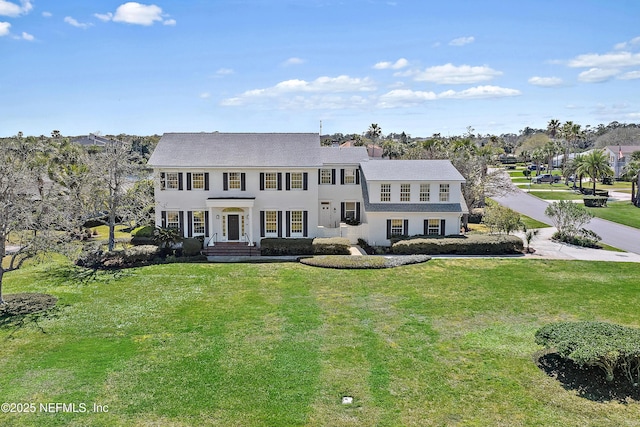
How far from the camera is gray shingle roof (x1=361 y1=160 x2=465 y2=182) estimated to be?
3366 cm

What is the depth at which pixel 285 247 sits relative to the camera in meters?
31.1

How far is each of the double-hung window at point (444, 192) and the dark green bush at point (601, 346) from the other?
18.7 m

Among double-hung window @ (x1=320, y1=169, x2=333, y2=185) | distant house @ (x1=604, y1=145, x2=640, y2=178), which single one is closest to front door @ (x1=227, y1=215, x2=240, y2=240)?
→ double-hung window @ (x1=320, y1=169, x2=333, y2=185)

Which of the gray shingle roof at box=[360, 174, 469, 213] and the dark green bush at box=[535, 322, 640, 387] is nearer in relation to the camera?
the dark green bush at box=[535, 322, 640, 387]

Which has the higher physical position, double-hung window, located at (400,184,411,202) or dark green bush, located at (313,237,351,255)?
double-hung window, located at (400,184,411,202)

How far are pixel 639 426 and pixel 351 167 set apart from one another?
26.2 metres

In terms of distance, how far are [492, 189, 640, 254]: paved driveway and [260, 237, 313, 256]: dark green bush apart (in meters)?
21.7

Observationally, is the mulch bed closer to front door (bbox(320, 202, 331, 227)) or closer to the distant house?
front door (bbox(320, 202, 331, 227))

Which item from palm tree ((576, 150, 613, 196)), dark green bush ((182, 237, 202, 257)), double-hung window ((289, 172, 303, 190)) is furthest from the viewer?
palm tree ((576, 150, 613, 196))

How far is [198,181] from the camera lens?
33219 millimetres

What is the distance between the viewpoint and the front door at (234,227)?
33.5m

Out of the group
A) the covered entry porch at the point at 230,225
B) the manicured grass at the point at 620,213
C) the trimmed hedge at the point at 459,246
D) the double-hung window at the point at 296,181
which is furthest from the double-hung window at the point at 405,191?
the manicured grass at the point at 620,213

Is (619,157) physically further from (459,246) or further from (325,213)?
(325,213)

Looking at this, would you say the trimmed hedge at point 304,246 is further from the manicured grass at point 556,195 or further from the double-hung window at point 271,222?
the manicured grass at point 556,195
